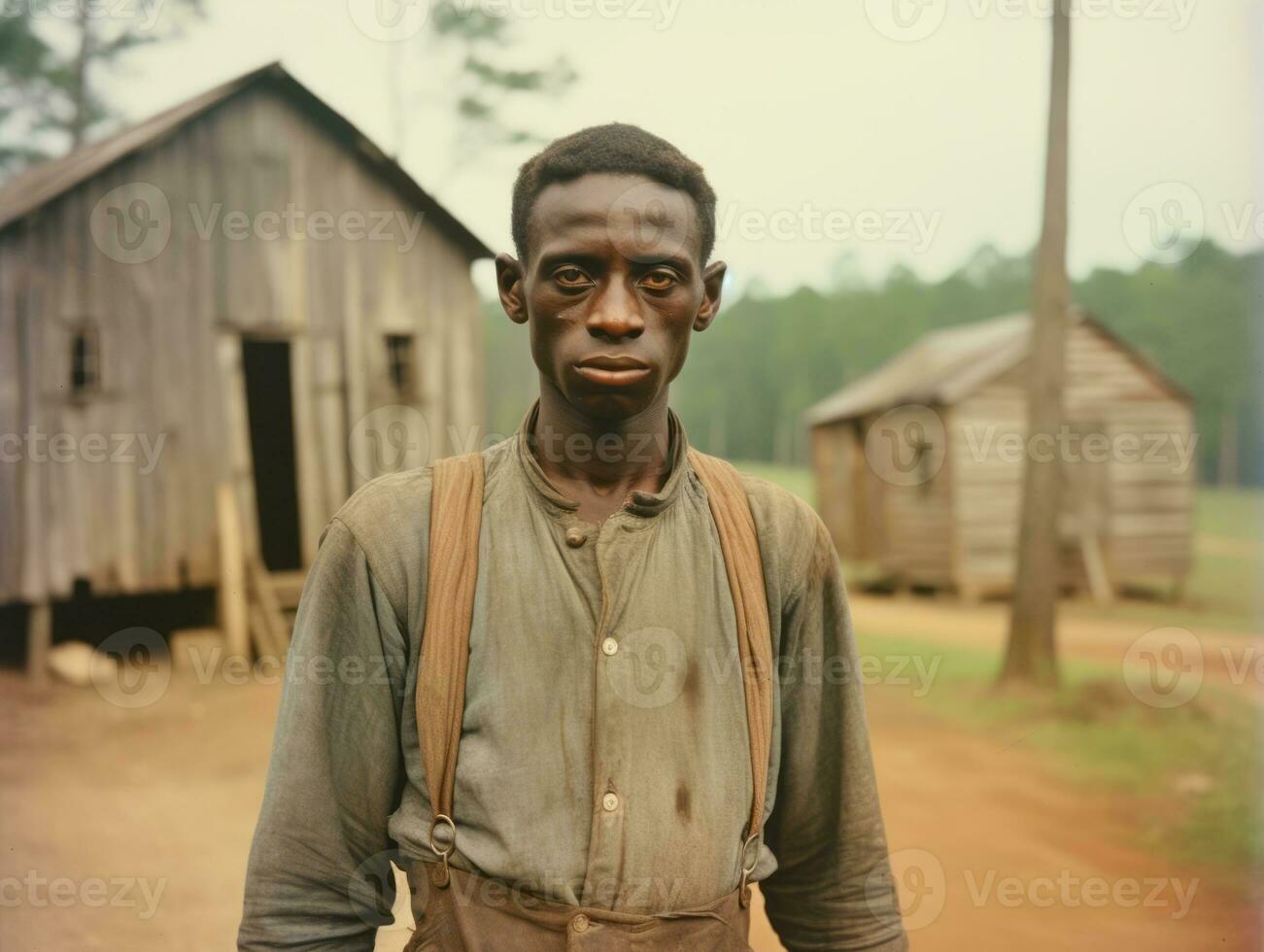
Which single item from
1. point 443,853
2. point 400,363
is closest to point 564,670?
point 443,853

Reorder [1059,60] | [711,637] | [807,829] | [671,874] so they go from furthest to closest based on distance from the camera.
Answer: [1059,60]
[807,829]
[711,637]
[671,874]

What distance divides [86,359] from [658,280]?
6.19 m

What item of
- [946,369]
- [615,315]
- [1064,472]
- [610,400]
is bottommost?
[1064,472]

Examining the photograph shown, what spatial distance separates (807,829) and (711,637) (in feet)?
1.74

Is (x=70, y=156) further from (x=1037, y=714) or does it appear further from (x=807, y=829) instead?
(x=1037, y=714)

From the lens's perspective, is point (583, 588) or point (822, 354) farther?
point (822, 354)

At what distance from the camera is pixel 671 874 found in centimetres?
150

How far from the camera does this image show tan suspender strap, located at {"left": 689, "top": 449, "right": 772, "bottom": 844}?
5.31ft

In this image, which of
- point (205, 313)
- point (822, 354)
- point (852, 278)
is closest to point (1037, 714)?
point (205, 313)

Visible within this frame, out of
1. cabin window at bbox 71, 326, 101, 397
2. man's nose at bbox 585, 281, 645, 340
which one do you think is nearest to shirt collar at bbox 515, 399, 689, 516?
man's nose at bbox 585, 281, 645, 340

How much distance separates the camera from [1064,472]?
10.2 m

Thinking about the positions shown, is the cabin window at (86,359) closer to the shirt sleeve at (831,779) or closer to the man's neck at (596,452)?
the man's neck at (596,452)

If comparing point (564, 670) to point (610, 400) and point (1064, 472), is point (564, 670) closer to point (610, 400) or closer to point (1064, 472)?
point (610, 400)

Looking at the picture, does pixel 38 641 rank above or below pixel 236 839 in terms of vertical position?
above
